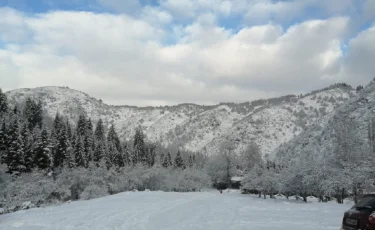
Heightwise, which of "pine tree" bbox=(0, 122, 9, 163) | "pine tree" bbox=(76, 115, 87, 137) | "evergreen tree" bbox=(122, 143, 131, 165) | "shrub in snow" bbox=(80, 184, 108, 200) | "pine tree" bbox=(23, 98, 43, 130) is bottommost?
"shrub in snow" bbox=(80, 184, 108, 200)

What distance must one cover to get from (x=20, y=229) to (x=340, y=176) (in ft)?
150

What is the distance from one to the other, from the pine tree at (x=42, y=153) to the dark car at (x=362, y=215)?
64232 mm

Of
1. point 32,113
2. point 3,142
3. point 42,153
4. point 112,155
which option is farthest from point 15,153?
point 32,113

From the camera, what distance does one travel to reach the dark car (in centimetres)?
1159

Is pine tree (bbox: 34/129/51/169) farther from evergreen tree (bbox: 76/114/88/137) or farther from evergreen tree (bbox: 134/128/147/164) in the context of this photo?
evergreen tree (bbox: 134/128/147/164)

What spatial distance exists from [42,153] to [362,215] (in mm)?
65817

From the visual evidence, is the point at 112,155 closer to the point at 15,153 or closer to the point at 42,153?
the point at 42,153

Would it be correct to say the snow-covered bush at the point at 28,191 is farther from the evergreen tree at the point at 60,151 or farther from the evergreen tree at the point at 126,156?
the evergreen tree at the point at 126,156

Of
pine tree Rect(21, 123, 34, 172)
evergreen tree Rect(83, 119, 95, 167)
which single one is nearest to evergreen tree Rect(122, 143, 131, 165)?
evergreen tree Rect(83, 119, 95, 167)

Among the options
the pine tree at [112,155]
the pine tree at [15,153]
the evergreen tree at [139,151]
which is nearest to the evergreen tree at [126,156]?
the pine tree at [112,155]

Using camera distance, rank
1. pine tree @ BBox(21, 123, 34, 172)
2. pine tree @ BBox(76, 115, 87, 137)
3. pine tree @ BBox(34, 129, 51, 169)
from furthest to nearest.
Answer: pine tree @ BBox(76, 115, 87, 137) → pine tree @ BBox(34, 129, 51, 169) → pine tree @ BBox(21, 123, 34, 172)

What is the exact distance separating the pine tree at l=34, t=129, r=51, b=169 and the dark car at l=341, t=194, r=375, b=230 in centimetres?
6423

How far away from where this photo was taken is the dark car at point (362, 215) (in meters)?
11.6

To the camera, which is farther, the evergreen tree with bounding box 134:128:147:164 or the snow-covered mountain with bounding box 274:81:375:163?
the evergreen tree with bounding box 134:128:147:164
